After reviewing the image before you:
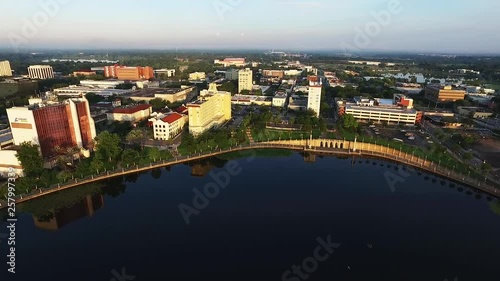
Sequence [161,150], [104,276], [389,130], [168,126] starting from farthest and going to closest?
1. [389,130]
2. [168,126]
3. [161,150]
4. [104,276]

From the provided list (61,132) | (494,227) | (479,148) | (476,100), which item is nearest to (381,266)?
(494,227)

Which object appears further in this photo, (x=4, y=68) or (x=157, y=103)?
(x=4, y=68)

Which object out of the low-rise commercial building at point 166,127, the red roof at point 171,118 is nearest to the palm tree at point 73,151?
the low-rise commercial building at point 166,127

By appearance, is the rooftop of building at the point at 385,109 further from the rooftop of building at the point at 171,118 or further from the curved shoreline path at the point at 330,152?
the rooftop of building at the point at 171,118

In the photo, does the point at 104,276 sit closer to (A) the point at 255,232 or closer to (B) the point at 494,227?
(A) the point at 255,232
